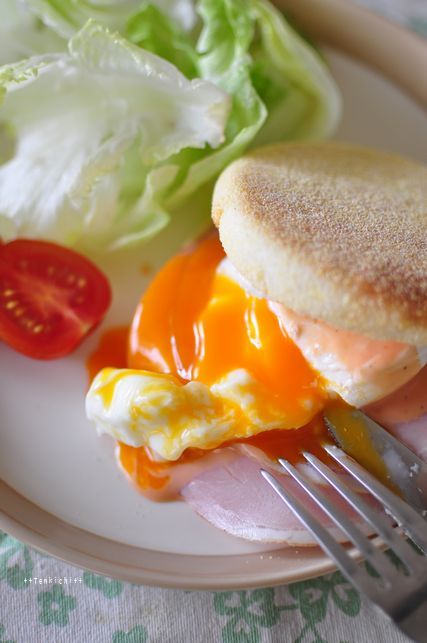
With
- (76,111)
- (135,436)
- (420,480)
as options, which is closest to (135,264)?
(76,111)

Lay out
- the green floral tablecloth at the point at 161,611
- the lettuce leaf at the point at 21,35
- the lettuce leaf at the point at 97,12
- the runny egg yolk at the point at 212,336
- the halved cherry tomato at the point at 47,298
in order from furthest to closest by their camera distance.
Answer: the lettuce leaf at the point at 21,35, the lettuce leaf at the point at 97,12, the halved cherry tomato at the point at 47,298, the runny egg yolk at the point at 212,336, the green floral tablecloth at the point at 161,611

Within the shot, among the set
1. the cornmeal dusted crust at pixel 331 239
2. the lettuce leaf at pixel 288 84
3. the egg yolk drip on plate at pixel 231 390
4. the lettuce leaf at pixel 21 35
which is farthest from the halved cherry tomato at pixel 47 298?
the lettuce leaf at pixel 288 84

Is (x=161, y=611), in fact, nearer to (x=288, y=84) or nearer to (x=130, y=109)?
(x=130, y=109)

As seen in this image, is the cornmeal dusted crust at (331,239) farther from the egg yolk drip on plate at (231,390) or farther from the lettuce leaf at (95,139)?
the lettuce leaf at (95,139)

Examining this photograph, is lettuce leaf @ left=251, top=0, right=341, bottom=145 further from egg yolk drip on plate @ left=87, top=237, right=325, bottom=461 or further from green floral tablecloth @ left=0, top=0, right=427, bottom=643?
green floral tablecloth @ left=0, top=0, right=427, bottom=643

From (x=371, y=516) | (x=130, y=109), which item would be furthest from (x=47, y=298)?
(x=371, y=516)

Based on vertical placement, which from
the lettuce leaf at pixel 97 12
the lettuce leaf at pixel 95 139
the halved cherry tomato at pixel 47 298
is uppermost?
the lettuce leaf at pixel 97 12

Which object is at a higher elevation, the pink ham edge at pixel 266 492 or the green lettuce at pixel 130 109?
the green lettuce at pixel 130 109
